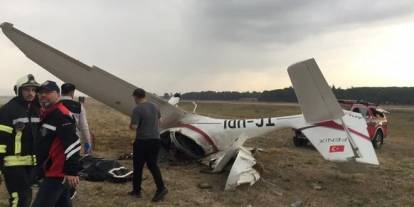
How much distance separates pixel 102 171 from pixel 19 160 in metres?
3.57

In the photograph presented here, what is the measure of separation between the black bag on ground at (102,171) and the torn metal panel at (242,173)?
6.40ft

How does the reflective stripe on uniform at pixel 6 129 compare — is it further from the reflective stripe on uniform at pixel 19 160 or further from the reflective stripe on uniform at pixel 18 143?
the reflective stripe on uniform at pixel 19 160

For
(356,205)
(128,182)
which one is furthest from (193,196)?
(356,205)

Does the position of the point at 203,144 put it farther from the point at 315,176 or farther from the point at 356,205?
the point at 356,205

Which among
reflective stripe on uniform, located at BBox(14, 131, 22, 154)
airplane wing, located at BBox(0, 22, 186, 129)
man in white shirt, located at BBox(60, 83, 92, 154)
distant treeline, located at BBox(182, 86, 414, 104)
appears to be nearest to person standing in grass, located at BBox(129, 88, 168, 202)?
man in white shirt, located at BBox(60, 83, 92, 154)

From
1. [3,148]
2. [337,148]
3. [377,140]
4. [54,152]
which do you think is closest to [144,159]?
[3,148]

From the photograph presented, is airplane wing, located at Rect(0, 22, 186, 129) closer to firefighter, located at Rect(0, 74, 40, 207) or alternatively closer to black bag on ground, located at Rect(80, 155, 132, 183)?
black bag on ground, located at Rect(80, 155, 132, 183)

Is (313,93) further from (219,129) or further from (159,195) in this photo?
(159,195)

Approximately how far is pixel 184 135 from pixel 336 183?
3508mm

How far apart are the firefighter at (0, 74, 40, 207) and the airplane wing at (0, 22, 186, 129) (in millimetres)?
4563

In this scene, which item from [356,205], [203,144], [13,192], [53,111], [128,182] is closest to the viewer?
[53,111]

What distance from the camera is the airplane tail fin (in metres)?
7.95

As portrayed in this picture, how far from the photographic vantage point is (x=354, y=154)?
8.05m

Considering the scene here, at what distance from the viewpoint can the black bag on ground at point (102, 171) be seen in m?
8.20
